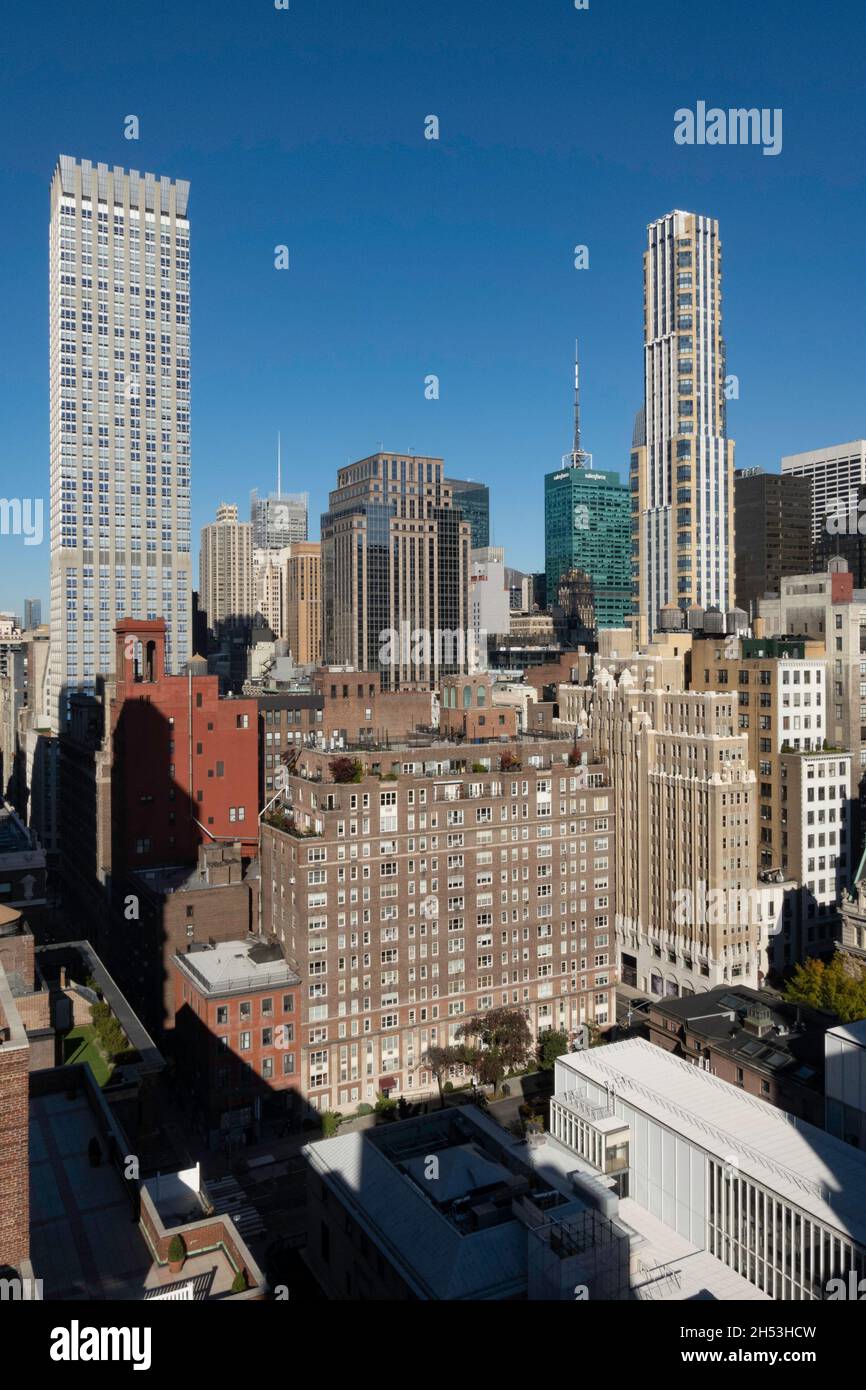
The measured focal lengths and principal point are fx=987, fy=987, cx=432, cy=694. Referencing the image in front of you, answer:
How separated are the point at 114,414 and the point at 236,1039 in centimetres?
12253

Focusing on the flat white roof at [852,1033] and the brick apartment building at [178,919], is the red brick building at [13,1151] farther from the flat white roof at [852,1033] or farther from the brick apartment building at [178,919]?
the brick apartment building at [178,919]

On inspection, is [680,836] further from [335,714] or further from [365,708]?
[335,714]

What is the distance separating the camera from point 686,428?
592 ft

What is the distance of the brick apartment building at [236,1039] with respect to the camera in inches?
2539

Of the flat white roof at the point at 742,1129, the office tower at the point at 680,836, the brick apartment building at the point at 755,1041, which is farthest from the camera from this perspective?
the office tower at the point at 680,836

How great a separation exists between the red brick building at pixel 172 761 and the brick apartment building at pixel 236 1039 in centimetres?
1926

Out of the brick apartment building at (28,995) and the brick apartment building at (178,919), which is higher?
the brick apartment building at (28,995)

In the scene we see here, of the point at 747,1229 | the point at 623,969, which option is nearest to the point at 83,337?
the point at 623,969

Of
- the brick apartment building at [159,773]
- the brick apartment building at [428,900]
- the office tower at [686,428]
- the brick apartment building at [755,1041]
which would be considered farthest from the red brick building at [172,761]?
the office tower at [686,428]

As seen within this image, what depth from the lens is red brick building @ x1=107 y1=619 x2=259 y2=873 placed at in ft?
282

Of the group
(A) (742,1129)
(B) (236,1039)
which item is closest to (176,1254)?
(A) (742,1129)
